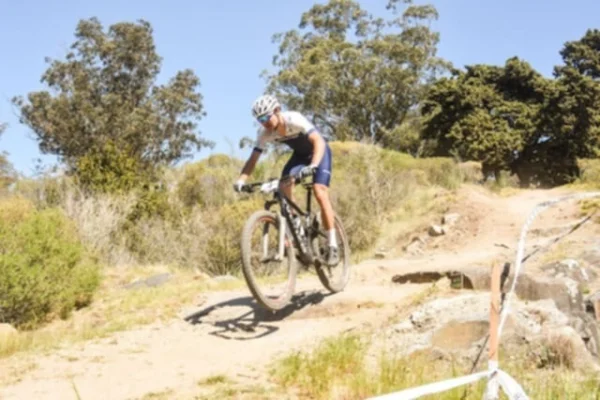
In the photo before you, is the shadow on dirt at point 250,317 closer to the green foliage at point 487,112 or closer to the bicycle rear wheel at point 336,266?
the bicycle rear wheel at point 336,266

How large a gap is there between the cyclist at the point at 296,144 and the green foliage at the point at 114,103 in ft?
79.3

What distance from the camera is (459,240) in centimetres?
1379

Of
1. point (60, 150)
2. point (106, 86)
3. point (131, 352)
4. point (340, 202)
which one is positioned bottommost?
point (131, 352)

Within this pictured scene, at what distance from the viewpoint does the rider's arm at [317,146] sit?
657 cm

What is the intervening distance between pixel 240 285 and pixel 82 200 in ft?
31.0

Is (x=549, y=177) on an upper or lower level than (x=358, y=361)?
upper

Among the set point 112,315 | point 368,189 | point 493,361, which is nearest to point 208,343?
point 112,315

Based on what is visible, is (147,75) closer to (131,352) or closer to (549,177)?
(549,177)

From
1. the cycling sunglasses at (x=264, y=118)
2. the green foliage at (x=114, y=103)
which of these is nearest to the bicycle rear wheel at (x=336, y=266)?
the cycling sunglasses at (x=264, y=118)

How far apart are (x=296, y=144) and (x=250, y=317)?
76.7 inches

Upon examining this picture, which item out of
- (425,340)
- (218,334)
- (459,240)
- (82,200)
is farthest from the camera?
(82,200)

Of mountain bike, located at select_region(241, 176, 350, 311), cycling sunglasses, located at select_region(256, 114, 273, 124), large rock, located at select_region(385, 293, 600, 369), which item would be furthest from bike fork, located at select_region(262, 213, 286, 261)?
large rock, located at select_region(385, 293, 600, 369)

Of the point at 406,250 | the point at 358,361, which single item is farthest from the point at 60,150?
the point at 358,361

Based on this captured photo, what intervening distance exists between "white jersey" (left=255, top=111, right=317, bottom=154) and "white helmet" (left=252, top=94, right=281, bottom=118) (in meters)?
0.17
